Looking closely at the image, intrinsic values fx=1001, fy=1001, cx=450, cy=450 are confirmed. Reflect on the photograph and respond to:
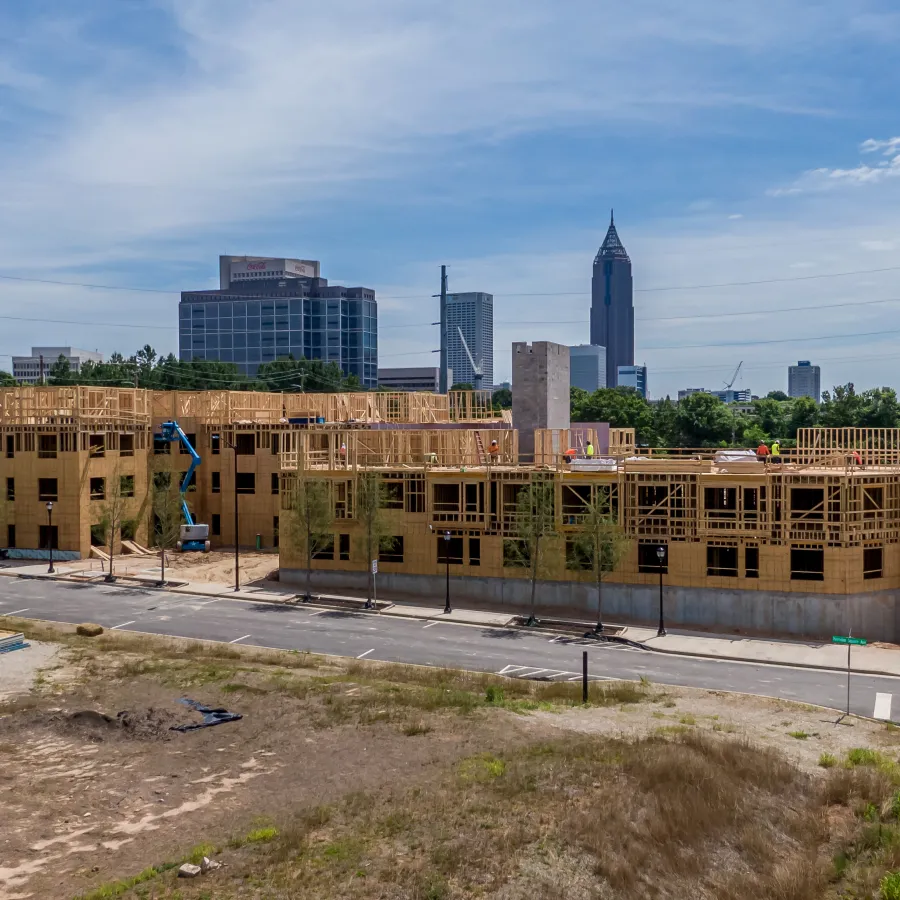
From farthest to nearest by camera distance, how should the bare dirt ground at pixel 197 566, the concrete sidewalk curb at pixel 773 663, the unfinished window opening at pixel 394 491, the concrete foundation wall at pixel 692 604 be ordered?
the bare dirt ground at pixel 197 566 < the unfinished window opening at pixel 394 491 < the concrete foundation wall at pixel 692 604 < the concrete sidewalk curb at pixel 773 663

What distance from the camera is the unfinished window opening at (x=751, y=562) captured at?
155ft

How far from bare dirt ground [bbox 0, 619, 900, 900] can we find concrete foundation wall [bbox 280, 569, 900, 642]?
41.3ft

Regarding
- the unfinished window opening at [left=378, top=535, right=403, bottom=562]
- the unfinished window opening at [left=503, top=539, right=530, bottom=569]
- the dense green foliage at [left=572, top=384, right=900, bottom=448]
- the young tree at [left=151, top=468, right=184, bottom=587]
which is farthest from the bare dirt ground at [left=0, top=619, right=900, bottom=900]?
the dense green foliage at [left=572, top=384, right=900, bottom=448]

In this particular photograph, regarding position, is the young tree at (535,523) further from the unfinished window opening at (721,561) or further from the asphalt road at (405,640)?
the unfinished window opening at (721,561)

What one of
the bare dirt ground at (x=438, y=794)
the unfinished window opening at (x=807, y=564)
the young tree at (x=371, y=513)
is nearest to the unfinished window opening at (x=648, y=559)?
the unfinished window opening at (x=807, y=564)

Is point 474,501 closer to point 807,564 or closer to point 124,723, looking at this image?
point 807,564

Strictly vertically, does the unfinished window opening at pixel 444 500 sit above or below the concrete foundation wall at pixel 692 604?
above

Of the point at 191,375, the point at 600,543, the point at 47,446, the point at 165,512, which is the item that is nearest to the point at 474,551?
the point at 600,543

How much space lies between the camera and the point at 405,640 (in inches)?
1729

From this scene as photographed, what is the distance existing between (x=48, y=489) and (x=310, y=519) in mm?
21973

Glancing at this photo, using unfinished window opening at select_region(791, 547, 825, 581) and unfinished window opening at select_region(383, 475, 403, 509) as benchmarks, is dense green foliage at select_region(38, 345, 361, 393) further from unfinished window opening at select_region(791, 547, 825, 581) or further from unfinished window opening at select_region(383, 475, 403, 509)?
unfinished window opening at select_region(791, 547, 825, 581)

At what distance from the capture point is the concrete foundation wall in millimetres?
45750

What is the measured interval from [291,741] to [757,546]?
1049 inches

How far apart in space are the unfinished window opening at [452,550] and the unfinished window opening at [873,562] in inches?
778
